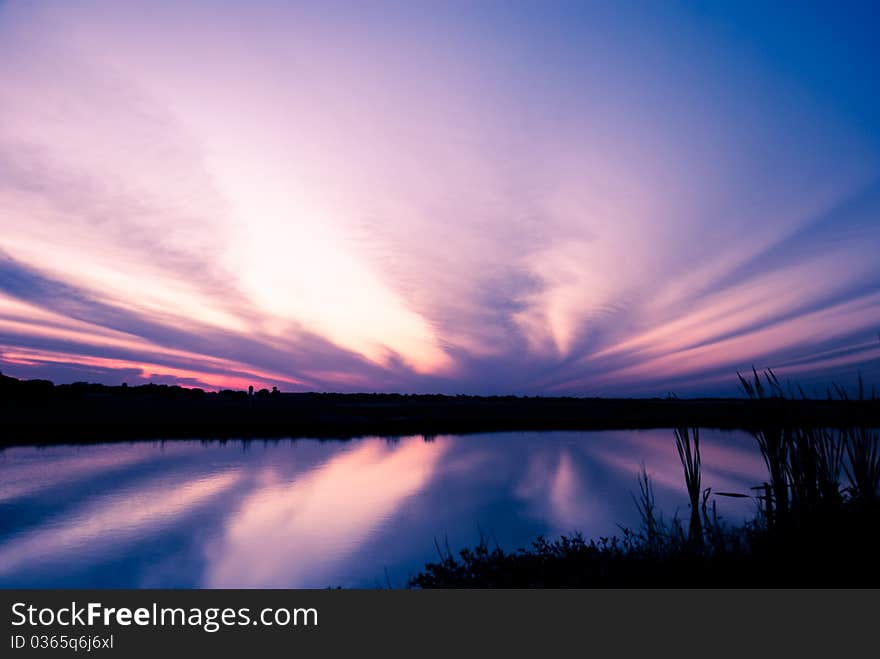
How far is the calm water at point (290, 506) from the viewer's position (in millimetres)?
14508

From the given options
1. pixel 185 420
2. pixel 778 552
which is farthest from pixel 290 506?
pixel 185 420

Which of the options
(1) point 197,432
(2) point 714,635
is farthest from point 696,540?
(1) point 197,432

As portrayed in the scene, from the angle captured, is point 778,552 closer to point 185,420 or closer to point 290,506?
point 290,506

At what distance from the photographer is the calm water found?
47.6ft

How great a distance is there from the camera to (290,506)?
21.1 metres

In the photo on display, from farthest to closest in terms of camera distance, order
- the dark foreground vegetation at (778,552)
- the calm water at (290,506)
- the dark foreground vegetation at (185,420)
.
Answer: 1. the dark foreground vegetation at (185,420)
2. the calm water at (290,506)
3. the dark foreground vegetation at (778,552)

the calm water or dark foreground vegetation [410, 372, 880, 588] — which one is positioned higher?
dark foreground vegetation [410, 372, 880, 588]

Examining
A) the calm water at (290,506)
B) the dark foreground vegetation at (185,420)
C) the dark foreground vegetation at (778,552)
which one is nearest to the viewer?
the dark foreground vegetation at (778,552)

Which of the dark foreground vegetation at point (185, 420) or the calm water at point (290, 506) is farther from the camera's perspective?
the dark foreground vegetation at point (185, 420)

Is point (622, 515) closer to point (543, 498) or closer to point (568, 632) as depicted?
point (543, 498)

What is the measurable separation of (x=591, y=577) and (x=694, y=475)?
14.0 feet

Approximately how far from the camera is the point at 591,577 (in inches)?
327

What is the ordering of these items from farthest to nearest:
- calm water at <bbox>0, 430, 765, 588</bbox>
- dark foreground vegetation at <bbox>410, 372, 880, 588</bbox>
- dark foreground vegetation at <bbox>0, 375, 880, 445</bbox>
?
dark foreground vegetation at <bbox>0, 375, 880, 445</bbox> → calm water at <bbox>0, 430, 765, 588</bbox> → dark foreground vegetation at <bbox>410, 372, 880, 588</bbox>

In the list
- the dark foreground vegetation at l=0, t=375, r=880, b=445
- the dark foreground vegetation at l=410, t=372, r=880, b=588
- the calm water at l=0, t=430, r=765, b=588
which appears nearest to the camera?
the dark foreground vegetation at l=410, t=372, r=880, b=588
